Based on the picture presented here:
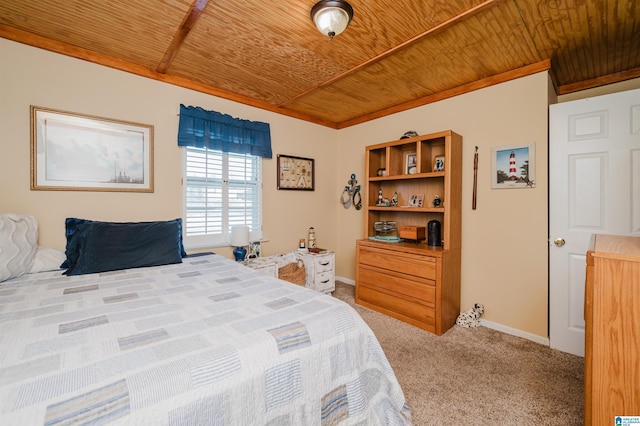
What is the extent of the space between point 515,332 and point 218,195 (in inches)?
132

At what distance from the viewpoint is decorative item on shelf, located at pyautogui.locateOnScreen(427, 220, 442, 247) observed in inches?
115

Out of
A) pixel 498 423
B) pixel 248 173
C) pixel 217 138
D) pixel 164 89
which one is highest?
pixel 164 89

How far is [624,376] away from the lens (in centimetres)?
98

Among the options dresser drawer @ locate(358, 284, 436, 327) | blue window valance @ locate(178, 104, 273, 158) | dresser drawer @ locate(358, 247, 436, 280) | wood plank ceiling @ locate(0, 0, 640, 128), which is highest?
wood plank ceiling @ locate(0, 0, 640, 128)

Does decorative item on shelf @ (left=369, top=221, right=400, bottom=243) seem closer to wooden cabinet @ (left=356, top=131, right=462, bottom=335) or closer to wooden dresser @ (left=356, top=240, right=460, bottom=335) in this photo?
wooden cabinet @ (left=356, top=131, right=462, bottom=335)

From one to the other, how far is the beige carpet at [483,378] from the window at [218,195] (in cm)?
202

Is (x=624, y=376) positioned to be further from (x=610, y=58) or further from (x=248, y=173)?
(x=248, y=173)

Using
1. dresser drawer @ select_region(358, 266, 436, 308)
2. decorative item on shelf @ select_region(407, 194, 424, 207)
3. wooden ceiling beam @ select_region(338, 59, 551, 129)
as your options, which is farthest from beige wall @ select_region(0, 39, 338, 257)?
decorative item on shelf @ select_region(407, 194, 424, 207)

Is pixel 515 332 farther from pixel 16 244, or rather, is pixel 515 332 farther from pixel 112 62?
pixel 112 62

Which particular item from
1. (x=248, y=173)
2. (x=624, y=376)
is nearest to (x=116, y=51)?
(x=248, y=173)

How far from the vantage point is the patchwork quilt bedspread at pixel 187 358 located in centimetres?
75

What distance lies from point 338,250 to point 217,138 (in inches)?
Result: 96.4

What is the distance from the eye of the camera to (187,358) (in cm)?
91

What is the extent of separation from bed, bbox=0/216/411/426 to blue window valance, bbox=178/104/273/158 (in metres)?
1.69
